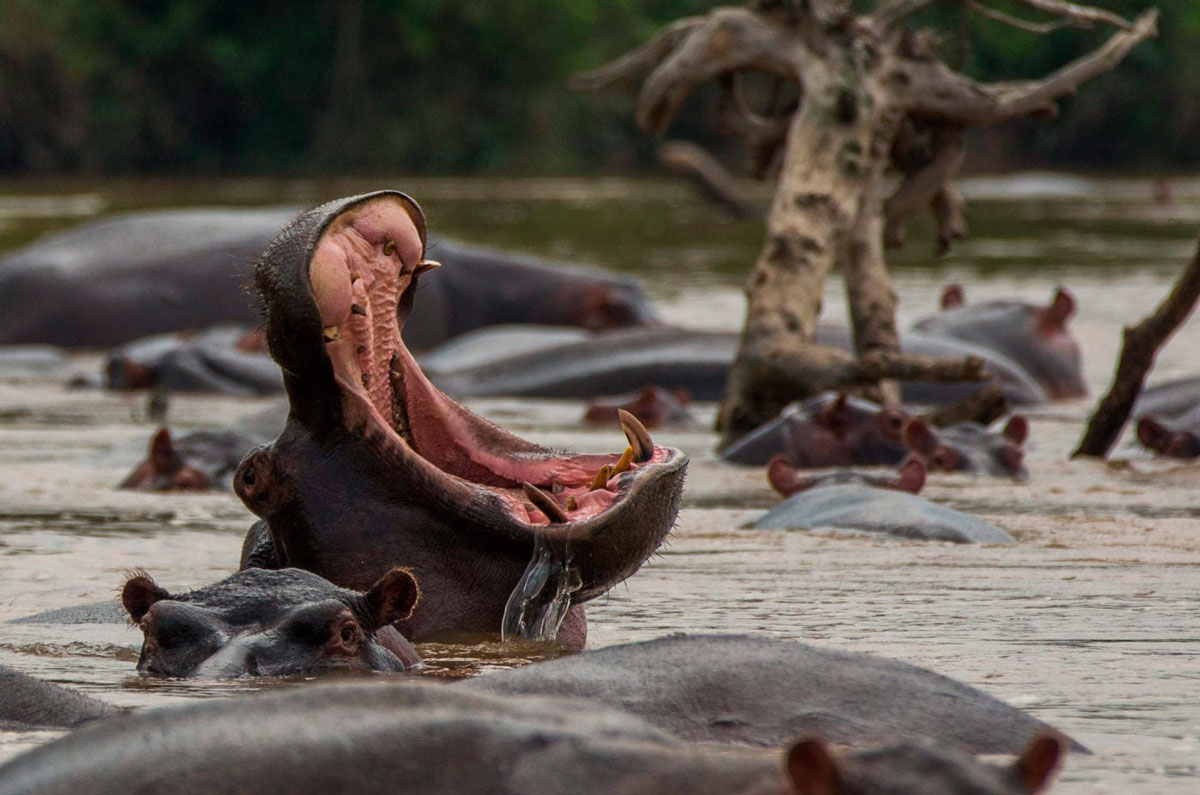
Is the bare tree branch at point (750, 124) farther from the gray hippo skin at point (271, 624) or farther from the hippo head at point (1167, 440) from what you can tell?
the gray hippo skin at point (271, 624)

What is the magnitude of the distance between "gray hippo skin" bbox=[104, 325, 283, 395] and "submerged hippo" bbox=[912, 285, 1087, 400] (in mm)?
2866

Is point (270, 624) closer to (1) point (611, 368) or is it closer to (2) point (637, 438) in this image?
(2) point (637, 438)

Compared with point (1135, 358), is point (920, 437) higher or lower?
lower

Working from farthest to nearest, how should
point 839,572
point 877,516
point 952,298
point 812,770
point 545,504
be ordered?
point 952,298 < point 877,516 < point 839,572 < point 545,504 < point 812,770

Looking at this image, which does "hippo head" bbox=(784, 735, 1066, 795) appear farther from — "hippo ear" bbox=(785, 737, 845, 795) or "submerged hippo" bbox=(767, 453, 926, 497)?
"submerged hippo" bbox=(767, 453, 926, 497)

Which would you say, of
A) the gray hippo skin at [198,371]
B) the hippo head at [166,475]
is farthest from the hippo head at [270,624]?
the gray hippo skin at [198,371]

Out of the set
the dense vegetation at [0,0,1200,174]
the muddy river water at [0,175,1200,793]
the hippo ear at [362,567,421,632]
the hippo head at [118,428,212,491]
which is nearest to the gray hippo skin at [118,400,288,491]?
the hippo head at [118,428,212,491]

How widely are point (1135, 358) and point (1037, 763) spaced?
5.25 meters

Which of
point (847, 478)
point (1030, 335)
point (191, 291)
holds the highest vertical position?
point (847, 478)

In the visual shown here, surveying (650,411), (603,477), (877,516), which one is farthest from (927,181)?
(603,477)

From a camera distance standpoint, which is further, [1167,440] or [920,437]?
[1167,440]

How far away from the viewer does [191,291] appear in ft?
40.6

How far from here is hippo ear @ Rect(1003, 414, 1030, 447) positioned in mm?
7008

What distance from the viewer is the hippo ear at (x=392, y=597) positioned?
3330 mm
